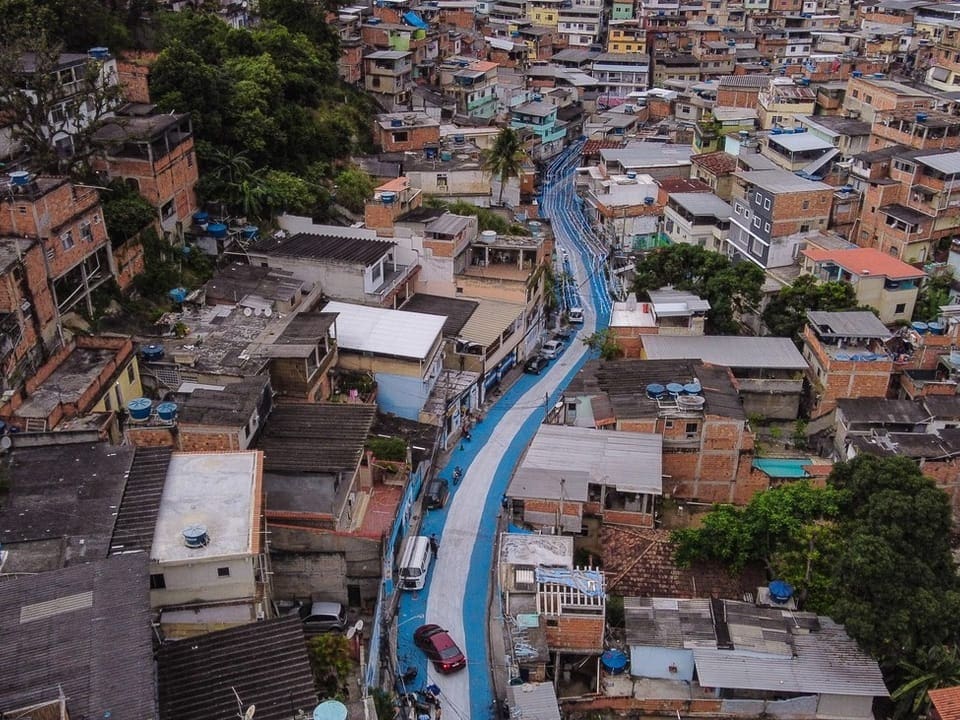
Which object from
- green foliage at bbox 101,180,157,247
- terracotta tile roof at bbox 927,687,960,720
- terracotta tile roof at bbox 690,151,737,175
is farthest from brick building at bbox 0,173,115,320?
terracotta tile roof at bbox 690,151,737,175

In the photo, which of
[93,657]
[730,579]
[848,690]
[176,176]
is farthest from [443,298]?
[93,657]

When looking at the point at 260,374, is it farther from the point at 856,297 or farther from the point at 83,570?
the point at 856,297

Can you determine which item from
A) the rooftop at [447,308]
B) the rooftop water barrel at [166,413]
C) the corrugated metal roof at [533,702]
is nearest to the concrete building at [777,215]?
the rooftop at [447,308]

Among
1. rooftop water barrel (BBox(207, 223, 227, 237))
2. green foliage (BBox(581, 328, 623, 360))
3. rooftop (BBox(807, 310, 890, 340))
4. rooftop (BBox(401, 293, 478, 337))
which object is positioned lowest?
green foliage (BBox(581, 328, 623, 360))

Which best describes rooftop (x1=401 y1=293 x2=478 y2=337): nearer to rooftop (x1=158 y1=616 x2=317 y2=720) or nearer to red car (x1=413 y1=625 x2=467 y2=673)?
red car (x1=413 y1=625 x2=467 y2=673)

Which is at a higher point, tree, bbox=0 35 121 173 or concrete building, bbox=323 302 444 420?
tree, bbox=0 35 121 173

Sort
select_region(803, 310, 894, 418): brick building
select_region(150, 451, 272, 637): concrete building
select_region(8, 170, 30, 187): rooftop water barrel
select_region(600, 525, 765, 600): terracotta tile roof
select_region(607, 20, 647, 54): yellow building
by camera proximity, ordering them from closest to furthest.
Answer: select_region(150, 451, 272, 637): concrete building → select_region(600, 525, 765, 600): terracotta tile roof → select_region(8, 170, 30, 187): rooftop water barrel → select_region(803, 310, 894, 418): brick building → select_region(607, 20, 647, 54): yellow building

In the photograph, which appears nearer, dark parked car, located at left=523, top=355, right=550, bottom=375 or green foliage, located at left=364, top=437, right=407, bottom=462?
green foliage, located at left=364, top=437, right=407, bottom=462
